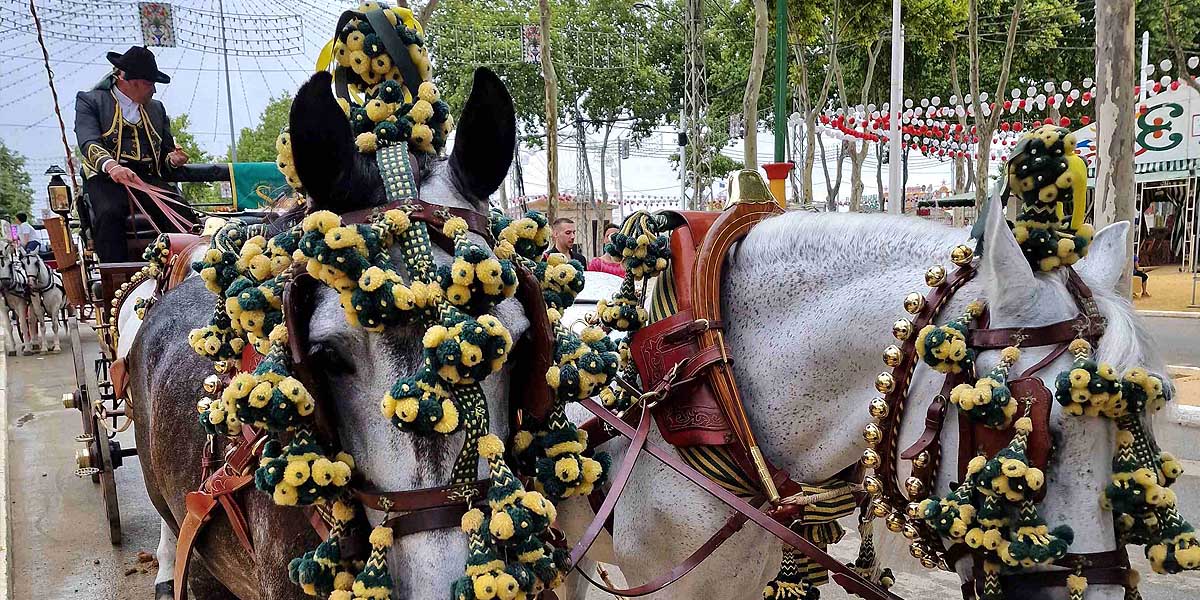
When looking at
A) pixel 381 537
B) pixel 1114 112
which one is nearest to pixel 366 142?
pixel 381 537

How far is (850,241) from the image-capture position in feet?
7.14

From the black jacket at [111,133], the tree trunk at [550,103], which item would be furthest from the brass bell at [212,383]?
the tree trunk at [550,103]

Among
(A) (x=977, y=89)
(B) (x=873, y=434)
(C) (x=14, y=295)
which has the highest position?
(A) (x=977, y=89)

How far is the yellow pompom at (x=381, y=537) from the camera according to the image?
1.39 m

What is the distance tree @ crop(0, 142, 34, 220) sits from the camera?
40756mm

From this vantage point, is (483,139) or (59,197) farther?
(59,197)

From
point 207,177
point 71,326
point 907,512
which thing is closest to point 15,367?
point 71,326

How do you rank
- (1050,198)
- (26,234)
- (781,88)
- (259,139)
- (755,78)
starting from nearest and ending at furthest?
(1050,198), (781,88), (755,78), (26,234), (259,139)

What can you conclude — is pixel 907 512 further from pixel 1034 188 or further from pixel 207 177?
pixel 207 177

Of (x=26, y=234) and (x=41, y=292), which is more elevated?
(x=26, y=234)

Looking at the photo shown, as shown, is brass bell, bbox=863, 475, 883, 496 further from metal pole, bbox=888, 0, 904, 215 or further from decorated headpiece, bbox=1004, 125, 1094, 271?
metal pole, bbox=888, 0, 904, 215

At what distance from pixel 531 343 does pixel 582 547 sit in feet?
2.51

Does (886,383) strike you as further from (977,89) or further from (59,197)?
(977,89)

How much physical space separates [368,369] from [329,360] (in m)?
0.08
